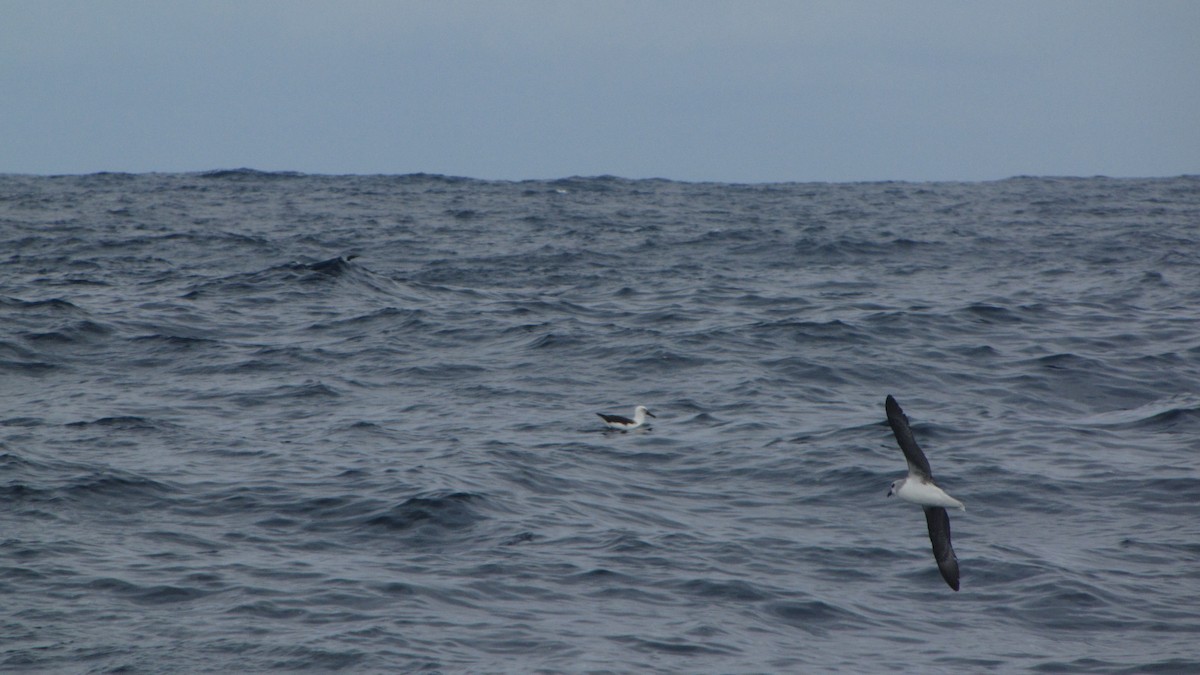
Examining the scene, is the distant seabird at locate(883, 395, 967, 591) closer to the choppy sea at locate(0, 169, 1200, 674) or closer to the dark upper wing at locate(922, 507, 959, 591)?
the dark upper wing at locate(922, 507, 959, 591)

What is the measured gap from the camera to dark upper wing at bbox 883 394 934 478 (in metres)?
7.96

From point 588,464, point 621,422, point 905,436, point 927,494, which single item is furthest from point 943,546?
point 621,422

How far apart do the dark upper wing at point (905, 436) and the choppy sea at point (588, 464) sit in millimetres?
1283

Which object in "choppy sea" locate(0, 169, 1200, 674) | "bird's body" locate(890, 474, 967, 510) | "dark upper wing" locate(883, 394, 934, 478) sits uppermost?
"dark upper wing" locate(883, 394, 934, 478)

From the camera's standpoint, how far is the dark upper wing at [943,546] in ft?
26.1

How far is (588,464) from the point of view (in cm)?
1299

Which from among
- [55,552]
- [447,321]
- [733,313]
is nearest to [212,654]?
[55,552]

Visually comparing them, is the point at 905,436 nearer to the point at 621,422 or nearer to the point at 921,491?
the point at 921,491

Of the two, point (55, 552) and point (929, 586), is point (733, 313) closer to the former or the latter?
point (929, 586)

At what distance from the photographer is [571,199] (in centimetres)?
4816

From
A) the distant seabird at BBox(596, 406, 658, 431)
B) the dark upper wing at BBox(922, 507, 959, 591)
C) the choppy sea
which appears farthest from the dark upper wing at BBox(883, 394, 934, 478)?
the distant seabird at BBox(596, 406, 658, 431)

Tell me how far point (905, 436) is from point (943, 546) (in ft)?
2.73

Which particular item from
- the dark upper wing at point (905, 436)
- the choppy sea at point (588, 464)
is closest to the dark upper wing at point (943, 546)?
the dark upper wing at point (905, 436)

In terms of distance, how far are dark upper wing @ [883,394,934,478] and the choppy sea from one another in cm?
128
